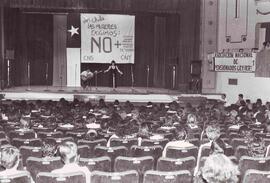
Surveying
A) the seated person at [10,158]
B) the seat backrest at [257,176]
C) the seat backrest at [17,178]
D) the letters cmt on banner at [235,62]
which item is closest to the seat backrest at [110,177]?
the seat backrest at [17,178]

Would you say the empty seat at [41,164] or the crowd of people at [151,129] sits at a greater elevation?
the crowd of people at [151,129]

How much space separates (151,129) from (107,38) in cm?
1428

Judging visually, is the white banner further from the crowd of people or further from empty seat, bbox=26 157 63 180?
empty seat, bbox=26 157 63 180

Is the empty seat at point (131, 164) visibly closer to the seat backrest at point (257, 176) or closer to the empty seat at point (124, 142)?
the seat backrest at point (257, 176)

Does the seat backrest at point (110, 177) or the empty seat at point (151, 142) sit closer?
the seat backrest at point (110, 177)

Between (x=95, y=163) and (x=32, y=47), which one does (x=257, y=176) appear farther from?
(x=32, y=47)

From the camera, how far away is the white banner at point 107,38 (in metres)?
23.0

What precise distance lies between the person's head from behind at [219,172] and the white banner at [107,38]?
19.9m

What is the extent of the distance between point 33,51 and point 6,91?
5.23 meters

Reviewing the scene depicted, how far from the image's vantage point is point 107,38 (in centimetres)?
2341

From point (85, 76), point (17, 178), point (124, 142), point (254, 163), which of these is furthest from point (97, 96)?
point (17, 178)

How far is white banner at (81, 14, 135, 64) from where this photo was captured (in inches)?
907

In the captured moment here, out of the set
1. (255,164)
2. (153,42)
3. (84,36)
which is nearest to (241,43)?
(153,42)

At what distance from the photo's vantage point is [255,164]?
244 inches
